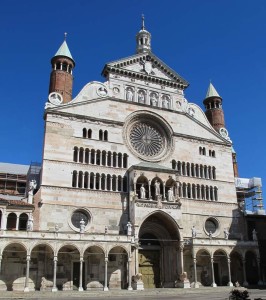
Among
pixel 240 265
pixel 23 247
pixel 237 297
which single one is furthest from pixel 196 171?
pixel 237 297

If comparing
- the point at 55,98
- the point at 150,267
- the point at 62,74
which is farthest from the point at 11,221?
the point at 62,74

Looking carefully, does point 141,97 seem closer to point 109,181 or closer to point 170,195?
point 109,181

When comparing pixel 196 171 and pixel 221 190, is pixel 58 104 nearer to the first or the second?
pixel 196 171

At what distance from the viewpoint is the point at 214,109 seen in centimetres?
4800

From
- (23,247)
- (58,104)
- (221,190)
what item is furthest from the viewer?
(221,190)

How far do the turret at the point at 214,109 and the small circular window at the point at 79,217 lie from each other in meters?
21.9

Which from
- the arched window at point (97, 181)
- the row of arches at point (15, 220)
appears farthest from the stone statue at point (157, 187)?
the row of arches at point (15, 220)

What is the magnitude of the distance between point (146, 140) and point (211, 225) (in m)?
11.4

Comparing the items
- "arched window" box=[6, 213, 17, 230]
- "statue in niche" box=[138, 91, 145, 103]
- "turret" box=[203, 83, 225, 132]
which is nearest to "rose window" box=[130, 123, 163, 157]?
"statue in niche" box=[138, 91, 145, 103]

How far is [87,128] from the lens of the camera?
119ft

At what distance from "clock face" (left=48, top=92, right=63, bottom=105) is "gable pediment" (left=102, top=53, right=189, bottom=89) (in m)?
6.32

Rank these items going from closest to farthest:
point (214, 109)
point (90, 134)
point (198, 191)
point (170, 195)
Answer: point (170, 195), point (90, 134), point (198, 191), point (214, 109)

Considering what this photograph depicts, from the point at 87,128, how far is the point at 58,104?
11.9 ft

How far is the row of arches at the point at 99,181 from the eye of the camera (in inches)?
1337
